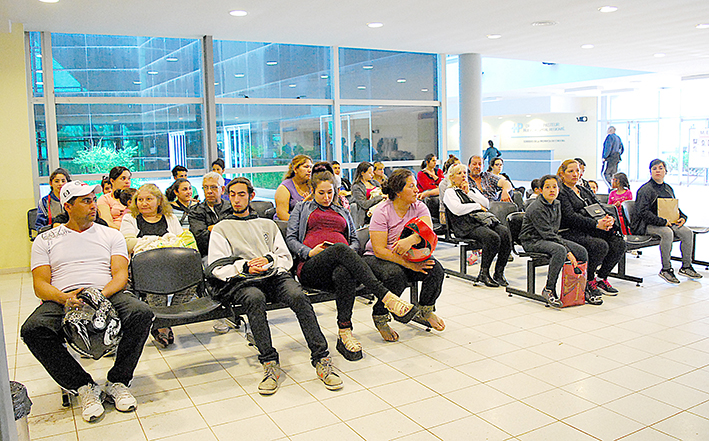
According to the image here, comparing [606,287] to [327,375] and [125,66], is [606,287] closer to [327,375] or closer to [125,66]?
[327,375]

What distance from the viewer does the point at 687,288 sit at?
612 centimetres

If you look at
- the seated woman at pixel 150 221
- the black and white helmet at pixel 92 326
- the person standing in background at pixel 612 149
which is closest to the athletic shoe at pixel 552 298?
the seated woman at pixel 150 221

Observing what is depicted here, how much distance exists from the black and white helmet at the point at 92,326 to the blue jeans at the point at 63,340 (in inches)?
3.3

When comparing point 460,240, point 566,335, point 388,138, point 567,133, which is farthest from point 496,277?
point 567,133

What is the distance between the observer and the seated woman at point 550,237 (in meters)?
5.48

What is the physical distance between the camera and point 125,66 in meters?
8.73

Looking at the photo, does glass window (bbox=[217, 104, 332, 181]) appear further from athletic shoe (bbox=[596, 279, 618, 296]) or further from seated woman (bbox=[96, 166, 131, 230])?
athletic shoe (bbox=[596, 279, 618, 296])

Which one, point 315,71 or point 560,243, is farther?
point 315,71

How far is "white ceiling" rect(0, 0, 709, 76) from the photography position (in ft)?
22.7

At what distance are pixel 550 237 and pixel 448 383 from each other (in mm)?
2391

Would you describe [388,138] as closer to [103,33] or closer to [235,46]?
[235,46]

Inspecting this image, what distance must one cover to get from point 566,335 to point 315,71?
6.99 meters

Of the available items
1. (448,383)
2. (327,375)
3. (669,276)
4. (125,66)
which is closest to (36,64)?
(125,66)

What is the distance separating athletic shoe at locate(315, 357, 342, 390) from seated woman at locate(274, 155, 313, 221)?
1.84 m
